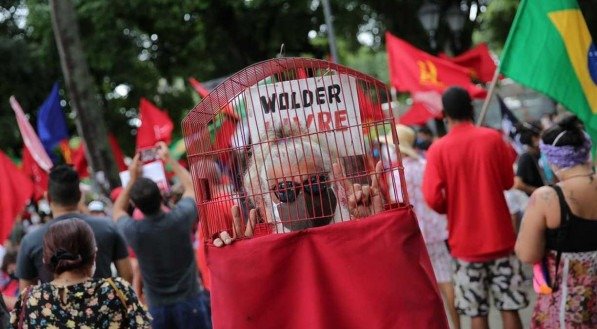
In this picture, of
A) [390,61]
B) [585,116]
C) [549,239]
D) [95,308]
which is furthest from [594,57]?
[390,61]

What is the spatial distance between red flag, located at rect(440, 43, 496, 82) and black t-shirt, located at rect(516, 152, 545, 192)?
401 centimetres

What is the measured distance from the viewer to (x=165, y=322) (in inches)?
250

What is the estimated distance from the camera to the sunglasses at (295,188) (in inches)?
140

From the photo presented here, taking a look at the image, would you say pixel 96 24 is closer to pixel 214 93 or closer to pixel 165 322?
pixel 165 322

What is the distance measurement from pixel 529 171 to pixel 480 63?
14.5ft

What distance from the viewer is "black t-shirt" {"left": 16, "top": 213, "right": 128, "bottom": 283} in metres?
5.46

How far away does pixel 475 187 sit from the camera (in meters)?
6.17

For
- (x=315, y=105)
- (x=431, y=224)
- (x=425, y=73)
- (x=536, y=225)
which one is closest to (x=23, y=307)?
(x=315, y=105)

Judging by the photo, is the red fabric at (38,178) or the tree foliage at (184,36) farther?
the tree foliage at (184,36)

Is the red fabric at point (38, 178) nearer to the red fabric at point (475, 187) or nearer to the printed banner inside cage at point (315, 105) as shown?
the red fabric at point (475, 187)

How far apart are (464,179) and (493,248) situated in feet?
1.73

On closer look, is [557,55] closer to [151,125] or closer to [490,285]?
[490,285]

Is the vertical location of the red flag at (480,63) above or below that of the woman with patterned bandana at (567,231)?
above

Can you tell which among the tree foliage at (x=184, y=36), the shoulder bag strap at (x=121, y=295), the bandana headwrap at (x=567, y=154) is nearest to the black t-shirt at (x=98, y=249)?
the shoulder bag strap at (x=121, y=295)
